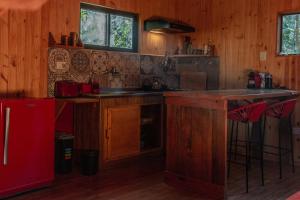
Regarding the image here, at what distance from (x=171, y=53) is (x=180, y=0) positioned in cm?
90

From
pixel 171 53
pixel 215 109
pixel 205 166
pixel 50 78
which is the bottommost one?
pixel 205 166

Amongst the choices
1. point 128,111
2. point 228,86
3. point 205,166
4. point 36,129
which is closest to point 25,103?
point 36,129

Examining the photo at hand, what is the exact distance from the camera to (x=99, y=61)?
5.11 m

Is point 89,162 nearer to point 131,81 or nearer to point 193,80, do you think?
point 131,81

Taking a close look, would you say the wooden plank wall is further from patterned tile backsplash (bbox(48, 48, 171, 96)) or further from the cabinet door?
the cabinet door

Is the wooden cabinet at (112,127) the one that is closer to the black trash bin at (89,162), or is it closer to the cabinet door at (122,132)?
the cabinet door at (122,132)

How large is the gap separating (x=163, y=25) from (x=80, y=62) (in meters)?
1.43

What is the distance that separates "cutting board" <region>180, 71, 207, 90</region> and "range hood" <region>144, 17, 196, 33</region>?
2.43ft

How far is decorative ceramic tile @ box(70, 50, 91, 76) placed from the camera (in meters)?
4.80

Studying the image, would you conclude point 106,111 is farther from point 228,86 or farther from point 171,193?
point 228,86

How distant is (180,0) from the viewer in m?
6.20

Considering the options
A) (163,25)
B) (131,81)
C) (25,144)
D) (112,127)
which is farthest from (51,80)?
(163,25)

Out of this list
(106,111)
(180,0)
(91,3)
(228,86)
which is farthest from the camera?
(180,0)

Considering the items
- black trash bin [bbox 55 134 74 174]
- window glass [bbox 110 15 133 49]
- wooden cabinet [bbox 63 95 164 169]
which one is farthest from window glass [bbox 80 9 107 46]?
black trash bin [bbox 55 134 74 174]
